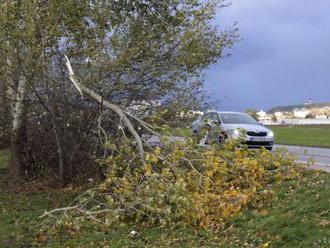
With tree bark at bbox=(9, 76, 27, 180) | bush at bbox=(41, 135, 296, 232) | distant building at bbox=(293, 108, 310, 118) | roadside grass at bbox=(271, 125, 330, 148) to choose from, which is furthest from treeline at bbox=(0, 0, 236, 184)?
distant building at bbox=(293, 108, 310, 118)

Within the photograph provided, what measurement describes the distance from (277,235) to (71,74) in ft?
20.8

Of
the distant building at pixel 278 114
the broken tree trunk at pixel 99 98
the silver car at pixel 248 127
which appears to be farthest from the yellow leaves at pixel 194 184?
the distant building at pixel 278 114

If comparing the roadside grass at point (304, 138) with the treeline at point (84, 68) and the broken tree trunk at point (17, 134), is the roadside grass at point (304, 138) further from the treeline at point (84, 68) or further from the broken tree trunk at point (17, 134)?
the broken tree trunk at point (17, 134)

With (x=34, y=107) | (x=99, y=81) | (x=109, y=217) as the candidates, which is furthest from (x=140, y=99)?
(x=109, y=217)

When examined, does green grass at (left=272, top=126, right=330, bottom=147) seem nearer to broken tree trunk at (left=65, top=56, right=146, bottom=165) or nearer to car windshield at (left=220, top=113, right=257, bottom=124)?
car windshield at (left=220, top=113, right=257, bottom=124)

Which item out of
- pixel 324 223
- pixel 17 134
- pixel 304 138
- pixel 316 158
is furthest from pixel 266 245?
pixel 304 138

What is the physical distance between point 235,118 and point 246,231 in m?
13.6

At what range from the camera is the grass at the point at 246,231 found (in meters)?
7.32

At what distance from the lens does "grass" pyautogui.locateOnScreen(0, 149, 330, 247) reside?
7.32 metres

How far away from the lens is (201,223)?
28.1 feet

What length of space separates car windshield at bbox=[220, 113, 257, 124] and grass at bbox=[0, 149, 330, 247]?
10265 mm

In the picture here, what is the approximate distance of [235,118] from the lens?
21.4 m

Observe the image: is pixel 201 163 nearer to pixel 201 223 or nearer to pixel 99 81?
pixel 201 223

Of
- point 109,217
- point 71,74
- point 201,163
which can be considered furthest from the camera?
point 71,74
